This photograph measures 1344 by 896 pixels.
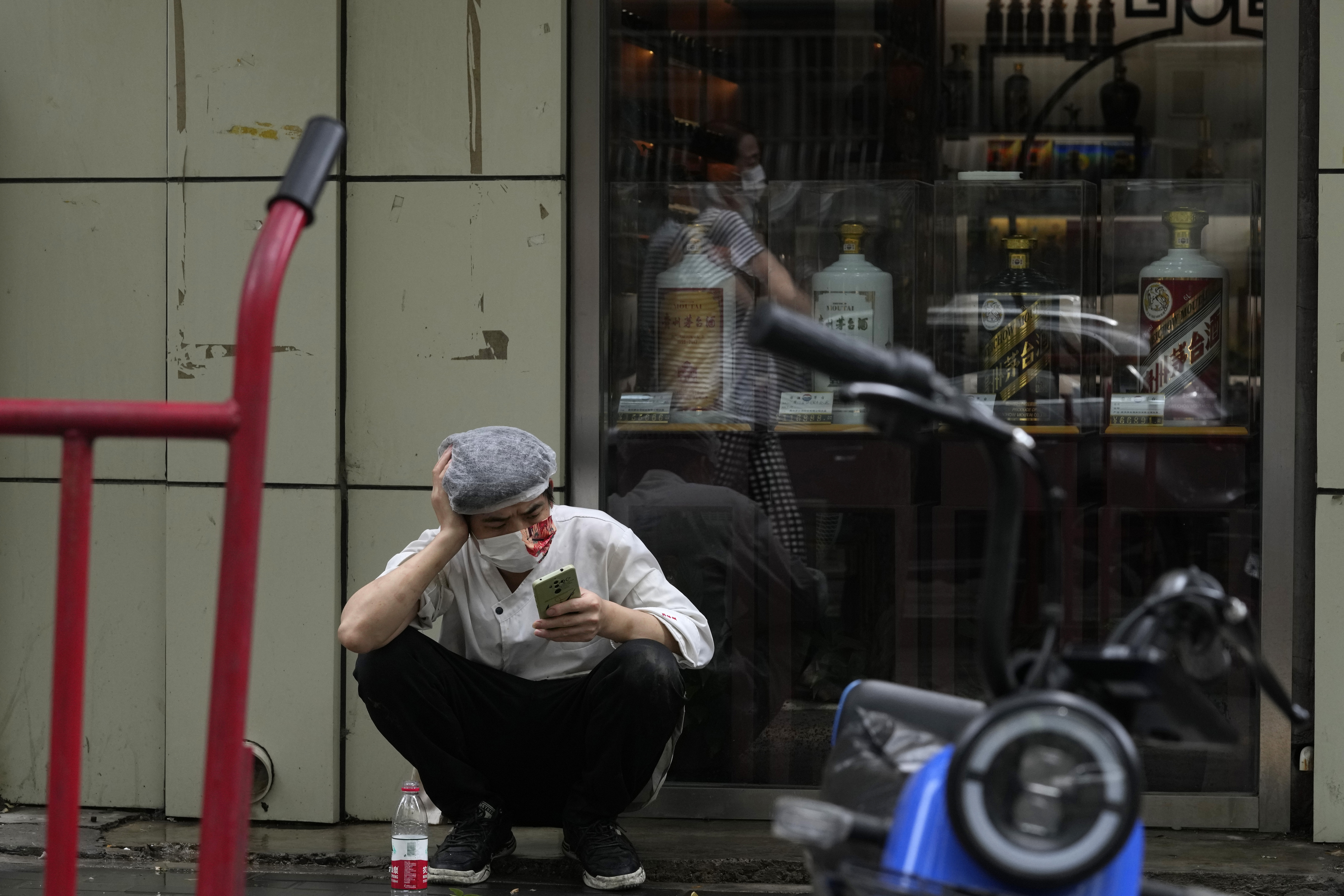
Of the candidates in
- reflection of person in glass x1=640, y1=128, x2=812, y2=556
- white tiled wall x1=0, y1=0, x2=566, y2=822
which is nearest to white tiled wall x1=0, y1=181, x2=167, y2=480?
white tiled wall x1=0, y1=0, x2=566, y2=822

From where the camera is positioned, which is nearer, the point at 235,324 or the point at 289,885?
the point at 289,885

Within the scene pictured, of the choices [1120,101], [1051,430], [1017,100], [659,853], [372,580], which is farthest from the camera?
[1017,100]

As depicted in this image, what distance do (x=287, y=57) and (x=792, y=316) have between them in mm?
3127

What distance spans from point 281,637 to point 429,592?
0.83 metres

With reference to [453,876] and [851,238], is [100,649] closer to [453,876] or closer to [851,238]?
[453,876]

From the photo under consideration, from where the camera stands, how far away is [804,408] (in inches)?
166

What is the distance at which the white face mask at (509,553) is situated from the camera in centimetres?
339

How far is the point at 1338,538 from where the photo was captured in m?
3.87

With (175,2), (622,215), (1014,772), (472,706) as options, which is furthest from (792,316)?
(175,2)

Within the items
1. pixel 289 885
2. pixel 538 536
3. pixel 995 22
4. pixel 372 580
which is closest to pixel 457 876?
pixel 289 885

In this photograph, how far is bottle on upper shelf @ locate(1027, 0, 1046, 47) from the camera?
4422 millimetres

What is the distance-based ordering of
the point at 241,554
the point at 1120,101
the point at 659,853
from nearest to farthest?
the point at 241,554
the point at 659,853
the point at 1120,101

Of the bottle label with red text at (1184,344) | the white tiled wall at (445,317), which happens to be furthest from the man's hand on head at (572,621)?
the bottle label with red text at (1184,344)

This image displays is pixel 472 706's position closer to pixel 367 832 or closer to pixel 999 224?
pixel 367 832
